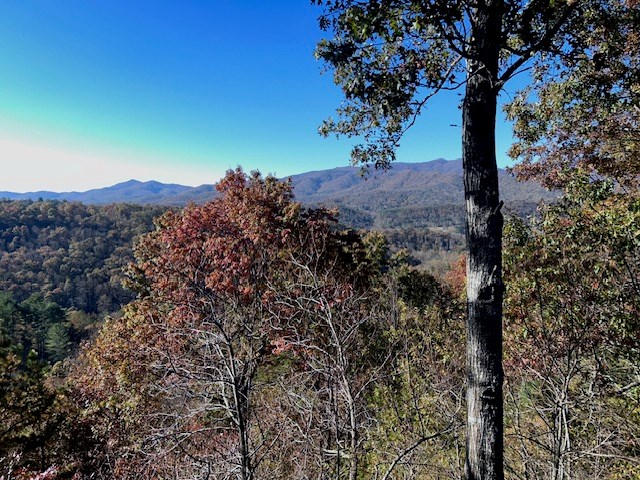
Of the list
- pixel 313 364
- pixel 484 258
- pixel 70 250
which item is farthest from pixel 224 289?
pixel 70 250

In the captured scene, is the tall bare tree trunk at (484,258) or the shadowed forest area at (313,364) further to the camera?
the shadowed forest area at (313,364)

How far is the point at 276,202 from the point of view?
10.4 meters

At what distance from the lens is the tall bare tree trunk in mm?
3100

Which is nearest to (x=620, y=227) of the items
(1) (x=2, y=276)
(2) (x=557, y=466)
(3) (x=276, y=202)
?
(2) (x=557, y=466)

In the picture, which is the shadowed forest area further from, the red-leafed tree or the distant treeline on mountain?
the distant treeline on mountain

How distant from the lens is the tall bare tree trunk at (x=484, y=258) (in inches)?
122

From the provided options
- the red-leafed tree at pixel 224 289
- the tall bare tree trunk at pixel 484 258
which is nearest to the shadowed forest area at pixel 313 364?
the red-leafed tree at pixel 224 289

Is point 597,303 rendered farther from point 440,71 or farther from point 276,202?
point 276,202

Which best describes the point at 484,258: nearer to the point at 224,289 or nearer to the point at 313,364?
the point at 313,364

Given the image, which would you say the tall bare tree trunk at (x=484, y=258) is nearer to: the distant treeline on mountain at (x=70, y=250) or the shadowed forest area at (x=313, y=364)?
the shadowed forest area at (x=313, y=364)

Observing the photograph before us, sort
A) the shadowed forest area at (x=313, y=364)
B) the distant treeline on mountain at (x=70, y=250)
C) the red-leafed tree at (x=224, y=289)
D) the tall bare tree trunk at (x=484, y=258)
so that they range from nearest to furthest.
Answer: the tall bare tree trunk at (x=484, y=258) < the shadowed forest area at (x=313, y=364) < the red-leafed tree at (x=224, y=289) < the distant treeline on mountain at (x=70, y=250)

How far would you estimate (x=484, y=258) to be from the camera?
3193 millimetres

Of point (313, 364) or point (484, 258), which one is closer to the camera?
point (484, 258)

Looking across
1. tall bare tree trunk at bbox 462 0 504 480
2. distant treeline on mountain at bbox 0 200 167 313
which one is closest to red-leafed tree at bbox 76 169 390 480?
tall bare tree trunk at bbox 462 0 504 480
